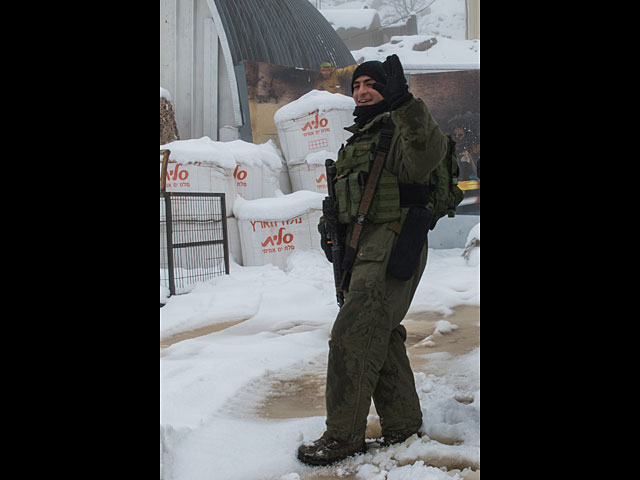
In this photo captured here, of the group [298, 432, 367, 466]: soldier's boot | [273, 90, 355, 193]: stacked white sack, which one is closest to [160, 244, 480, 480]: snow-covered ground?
[298, 432, 367, 466]: soldier's boot

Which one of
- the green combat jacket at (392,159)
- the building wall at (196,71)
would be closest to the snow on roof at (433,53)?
the building wall at (196,71)

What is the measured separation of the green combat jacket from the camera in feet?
4.73

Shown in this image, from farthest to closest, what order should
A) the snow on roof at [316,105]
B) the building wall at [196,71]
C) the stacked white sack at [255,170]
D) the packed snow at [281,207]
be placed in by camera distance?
the building wall at [196,71]
the snow on roof at [316,105]
the stacked white sack at [255,170]
the packed snow at [281,207]

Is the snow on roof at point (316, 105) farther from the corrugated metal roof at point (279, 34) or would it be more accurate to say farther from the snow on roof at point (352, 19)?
the snow on roof at point (352, 19)

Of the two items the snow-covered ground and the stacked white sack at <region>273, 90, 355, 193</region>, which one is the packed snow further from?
the snow-covered ground

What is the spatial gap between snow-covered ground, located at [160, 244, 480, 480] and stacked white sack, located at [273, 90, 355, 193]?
2.80 metres

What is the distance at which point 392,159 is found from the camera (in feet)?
5.39

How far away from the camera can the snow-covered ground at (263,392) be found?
5.12 feet

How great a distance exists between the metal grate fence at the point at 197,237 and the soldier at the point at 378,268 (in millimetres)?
3945

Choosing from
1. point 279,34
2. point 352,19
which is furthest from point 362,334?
point 352,19
